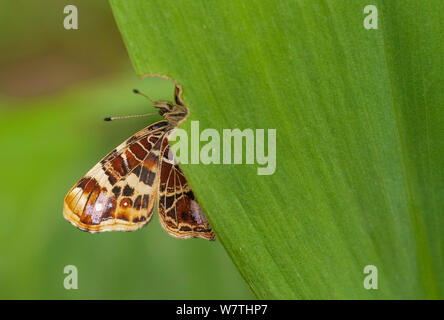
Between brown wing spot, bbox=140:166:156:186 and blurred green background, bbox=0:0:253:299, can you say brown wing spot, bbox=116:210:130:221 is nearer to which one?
brown wing spot, bbox=140:166:156:186

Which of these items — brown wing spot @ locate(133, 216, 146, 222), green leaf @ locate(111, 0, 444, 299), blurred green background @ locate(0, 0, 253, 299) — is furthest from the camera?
blurred green background @ locate(0, 0, 253, 299)

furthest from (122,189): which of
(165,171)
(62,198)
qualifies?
(62,198)

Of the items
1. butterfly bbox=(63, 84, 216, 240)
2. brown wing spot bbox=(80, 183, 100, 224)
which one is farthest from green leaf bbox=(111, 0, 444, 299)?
brown wing spot bbox=(80, 183, 100, 224)

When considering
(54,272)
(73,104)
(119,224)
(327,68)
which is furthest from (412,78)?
(73,104)

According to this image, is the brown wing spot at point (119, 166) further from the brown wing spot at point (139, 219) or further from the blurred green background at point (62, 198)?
the blurred green background at point (62, 198)

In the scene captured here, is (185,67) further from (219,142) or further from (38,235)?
(38,235)
